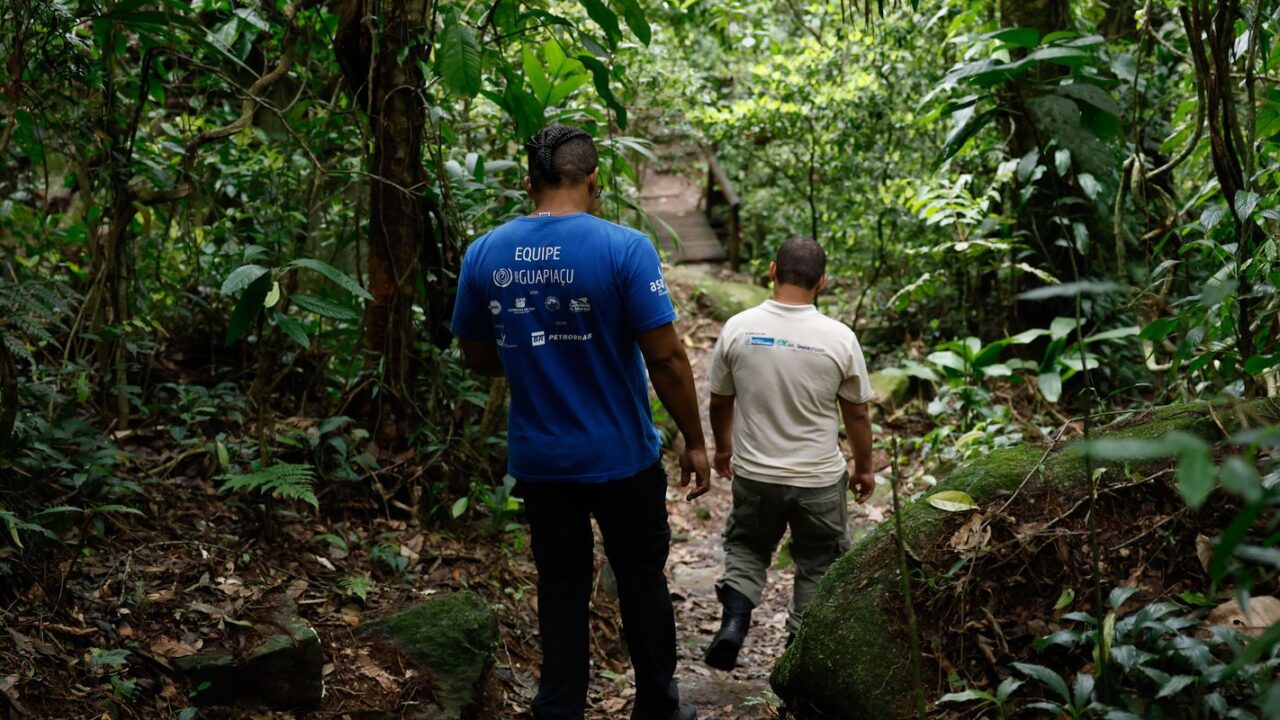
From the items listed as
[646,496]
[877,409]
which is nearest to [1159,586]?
[646,496]

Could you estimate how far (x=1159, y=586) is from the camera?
8.80ft

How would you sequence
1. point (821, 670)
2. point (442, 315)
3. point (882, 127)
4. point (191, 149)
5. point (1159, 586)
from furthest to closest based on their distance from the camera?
point (882, 127)
point (442, 315)
point (191, 149)
point (821, 670)
point (1159, 586)

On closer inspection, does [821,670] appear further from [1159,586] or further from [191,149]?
[191,149]

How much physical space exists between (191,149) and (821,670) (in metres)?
3.03

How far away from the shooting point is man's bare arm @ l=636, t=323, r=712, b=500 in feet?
9.66

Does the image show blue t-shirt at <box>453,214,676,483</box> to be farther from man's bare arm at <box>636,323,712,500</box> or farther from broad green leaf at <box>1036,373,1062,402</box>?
broad green leaf at <box>1036,373,1062,402</box>

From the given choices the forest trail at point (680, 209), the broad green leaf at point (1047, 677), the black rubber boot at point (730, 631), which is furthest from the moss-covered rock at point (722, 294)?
the broad green leaf at point (1047, 677)

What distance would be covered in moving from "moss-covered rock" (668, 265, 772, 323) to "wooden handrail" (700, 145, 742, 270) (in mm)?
1401

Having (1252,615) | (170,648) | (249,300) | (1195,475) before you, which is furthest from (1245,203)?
(170,648)

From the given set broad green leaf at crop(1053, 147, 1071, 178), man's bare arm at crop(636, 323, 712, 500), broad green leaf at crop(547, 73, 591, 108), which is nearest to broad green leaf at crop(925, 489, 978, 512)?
man's bare arm at crop(636, 323, 712, 500)

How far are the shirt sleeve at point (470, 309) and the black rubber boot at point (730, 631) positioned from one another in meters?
1.51

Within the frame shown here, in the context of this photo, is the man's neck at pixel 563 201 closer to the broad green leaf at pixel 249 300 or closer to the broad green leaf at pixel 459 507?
the broad green leaf at pixel 249 300

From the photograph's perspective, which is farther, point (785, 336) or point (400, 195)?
point (400, 195)

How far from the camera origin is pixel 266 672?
9.74 ft
